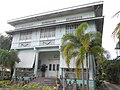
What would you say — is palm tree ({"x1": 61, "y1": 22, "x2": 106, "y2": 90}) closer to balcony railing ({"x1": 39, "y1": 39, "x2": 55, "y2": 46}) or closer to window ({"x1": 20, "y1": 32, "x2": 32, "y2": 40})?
balcony railing ({"x1": 39, "y1": 39, "x2": 55, "y2": 46})

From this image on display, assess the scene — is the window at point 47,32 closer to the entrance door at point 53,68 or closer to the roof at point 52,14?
the roof at point 52,14

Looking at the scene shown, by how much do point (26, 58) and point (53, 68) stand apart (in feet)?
12.8

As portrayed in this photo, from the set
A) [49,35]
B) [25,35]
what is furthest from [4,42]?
[49,35]

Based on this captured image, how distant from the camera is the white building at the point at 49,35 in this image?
17984 mm

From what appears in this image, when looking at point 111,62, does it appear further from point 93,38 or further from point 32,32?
point 32,32

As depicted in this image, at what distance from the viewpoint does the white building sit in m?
18.0

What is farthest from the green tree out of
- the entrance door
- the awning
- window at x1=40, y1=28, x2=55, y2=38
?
the entrance door

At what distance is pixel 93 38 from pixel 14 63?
11118mm

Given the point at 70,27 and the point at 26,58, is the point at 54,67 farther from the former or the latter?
the point at 70,27

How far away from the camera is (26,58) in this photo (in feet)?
63.6

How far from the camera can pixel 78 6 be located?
730 inches

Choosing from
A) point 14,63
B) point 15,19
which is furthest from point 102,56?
point 15,19

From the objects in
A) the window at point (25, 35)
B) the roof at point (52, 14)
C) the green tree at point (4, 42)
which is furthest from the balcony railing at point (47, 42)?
the green tree at point (4, 42)

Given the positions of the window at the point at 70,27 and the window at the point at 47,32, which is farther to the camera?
the window at the point at 47,32
